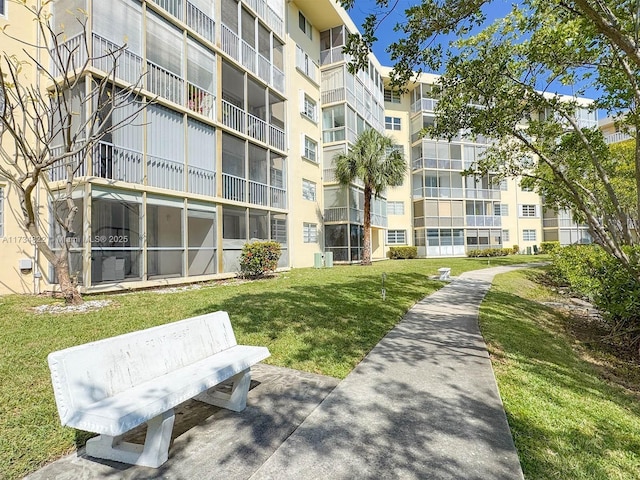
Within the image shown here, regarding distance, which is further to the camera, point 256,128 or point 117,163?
point 256,128

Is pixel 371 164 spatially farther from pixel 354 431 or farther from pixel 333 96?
pixel 354 431

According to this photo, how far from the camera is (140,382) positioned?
3168 millimetres

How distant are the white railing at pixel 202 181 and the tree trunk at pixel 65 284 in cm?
522

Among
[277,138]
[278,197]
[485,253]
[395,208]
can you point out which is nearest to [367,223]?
[278,197]

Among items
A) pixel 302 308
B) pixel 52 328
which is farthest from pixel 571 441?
pixel 52 328

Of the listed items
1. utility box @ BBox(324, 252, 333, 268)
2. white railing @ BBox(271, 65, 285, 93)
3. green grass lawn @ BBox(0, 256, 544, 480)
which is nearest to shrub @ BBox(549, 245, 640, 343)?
green grass lawn @ BBox(0, 256, 544, 480)

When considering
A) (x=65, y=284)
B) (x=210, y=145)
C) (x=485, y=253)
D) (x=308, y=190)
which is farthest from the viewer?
(x=485, y=253)

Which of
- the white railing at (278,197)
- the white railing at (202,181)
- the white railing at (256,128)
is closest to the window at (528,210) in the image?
the white railing at (278,197)

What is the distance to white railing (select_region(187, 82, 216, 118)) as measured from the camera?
13.3 m

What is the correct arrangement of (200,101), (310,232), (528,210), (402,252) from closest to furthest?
(200,101)
(310,232)
(402,252)
(528,210)

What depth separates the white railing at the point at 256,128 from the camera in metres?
16.4

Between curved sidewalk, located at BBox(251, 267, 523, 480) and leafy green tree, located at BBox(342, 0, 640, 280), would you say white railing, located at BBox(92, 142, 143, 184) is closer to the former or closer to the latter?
leafy green tree, located at BBox(342, 0, 640, 280)

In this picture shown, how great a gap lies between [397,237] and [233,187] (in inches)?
926

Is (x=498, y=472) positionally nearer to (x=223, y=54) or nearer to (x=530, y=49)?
(x=530, y=49)
